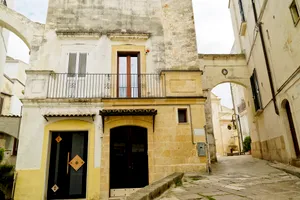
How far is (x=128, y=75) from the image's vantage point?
975cm

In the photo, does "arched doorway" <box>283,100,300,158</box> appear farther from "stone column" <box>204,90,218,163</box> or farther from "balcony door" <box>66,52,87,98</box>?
"balcony door" <box>66,52,87,98</box>

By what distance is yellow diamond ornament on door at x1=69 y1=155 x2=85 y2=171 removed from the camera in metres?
8.41

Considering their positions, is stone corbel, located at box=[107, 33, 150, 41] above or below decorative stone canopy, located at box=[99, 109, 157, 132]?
above

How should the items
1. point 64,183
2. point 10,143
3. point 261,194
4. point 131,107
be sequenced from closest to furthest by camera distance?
point 261,194 < point 64,183 < point 131,107 < point 10,143

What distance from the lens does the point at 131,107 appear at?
8883 millimetres

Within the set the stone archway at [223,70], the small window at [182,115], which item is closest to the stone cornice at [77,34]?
the small window at [182,115]

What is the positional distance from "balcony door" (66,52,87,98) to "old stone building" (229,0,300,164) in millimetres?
7919

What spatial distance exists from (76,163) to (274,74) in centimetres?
896

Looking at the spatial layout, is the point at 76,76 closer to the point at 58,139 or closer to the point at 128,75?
the point at 128,75

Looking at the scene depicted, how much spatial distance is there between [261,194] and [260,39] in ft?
27.6

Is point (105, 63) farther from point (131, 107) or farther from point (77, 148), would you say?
point (77, 148)

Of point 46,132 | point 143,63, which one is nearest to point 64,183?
point 46,132

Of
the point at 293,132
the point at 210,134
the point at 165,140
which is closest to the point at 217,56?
the point at 210,134

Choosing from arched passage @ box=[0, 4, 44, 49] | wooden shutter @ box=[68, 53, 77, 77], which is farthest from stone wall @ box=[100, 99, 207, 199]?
arched passage @ box=[0, 4, 44, 49]
